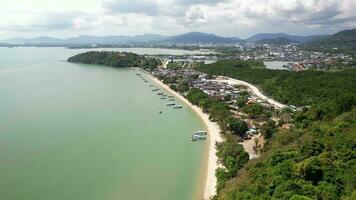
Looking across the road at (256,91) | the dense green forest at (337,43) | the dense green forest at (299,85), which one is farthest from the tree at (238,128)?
the dense green forest at (337,43)

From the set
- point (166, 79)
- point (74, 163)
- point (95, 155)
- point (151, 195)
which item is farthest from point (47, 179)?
point (166, 79)

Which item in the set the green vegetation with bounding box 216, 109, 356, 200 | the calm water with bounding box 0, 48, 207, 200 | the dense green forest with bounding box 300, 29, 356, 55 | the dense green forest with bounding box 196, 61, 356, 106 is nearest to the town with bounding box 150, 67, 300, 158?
the dense green forest with bounding box 196, 61, 356, 106

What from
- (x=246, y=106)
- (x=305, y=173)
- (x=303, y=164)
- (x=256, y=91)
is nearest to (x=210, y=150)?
(x=303, y=164)

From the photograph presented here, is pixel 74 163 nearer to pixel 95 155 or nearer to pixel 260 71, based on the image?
pixel 95 155

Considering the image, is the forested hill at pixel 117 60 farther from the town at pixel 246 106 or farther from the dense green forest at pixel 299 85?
the dense green forest at pixel 299 85

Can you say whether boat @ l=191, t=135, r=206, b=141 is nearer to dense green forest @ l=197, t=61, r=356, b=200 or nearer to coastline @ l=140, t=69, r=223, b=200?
coastline @ l=140, t=69, r=223, b=200
